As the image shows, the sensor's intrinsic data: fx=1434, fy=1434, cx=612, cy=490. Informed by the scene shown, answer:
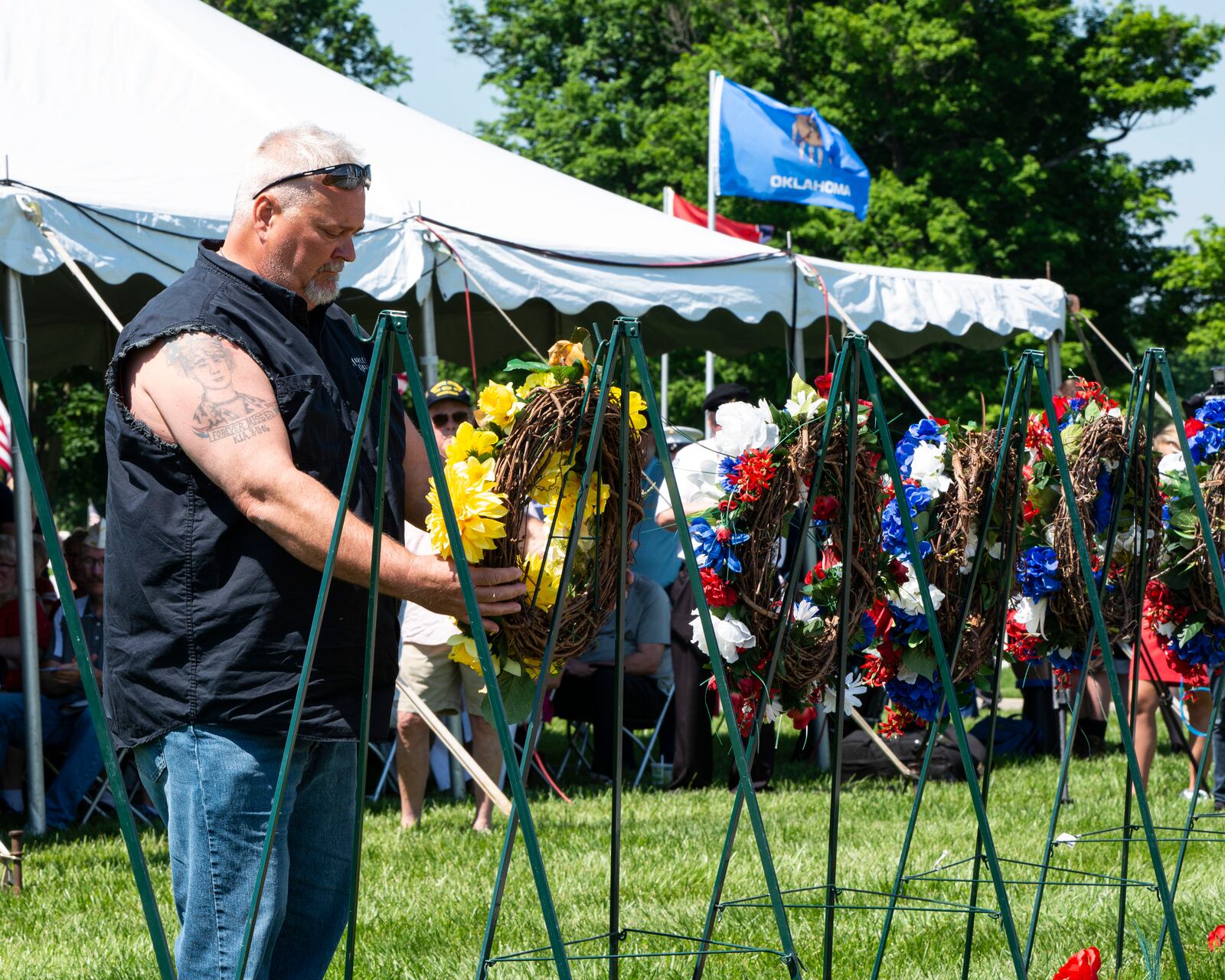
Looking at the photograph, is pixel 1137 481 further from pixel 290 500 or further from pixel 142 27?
pixel 142 27

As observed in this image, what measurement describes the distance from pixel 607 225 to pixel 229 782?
5647 mm

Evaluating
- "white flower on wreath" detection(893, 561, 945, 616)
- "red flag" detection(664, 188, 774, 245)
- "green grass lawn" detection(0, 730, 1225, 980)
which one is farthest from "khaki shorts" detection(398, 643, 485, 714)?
"red flag" detection(664, 188, 774, 245)

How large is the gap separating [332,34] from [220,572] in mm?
29705

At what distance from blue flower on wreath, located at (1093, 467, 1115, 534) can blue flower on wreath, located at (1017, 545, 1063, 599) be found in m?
0.15

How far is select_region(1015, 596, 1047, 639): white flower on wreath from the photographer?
4.09 m

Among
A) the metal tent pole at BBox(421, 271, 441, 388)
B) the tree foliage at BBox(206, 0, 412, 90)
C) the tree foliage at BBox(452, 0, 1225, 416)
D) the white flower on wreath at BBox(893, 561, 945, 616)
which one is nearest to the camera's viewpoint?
the white flower on wreath at BBox(893, 561, 945, 616)

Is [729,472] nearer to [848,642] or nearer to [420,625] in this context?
[848,642]

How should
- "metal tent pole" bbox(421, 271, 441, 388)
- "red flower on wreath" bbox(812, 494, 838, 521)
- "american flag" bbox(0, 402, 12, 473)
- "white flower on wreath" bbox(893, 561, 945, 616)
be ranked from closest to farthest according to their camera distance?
1. "red flower on wreath" bbox(812, 494, 838, 521)
2. "white flower on wreath" bbox(893, 561, 945, 616)
3. "american flag" bbox(0, 402, 12, 473)
4. "metal tent pole" bbox(421, 271, 441, 388)

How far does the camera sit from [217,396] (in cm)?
226

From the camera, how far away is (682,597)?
23.6 feet

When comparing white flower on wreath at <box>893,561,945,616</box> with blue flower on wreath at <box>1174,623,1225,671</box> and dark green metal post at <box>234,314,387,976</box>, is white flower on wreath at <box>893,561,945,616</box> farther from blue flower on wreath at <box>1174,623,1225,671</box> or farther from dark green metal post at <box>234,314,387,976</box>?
dark green metal post at <box>234,314,387,976</box>

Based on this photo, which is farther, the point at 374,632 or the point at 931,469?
the point at 931,469

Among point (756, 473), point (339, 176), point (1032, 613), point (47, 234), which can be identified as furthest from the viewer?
point (47, 234)

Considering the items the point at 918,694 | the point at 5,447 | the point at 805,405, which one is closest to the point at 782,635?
the point at 805,405
